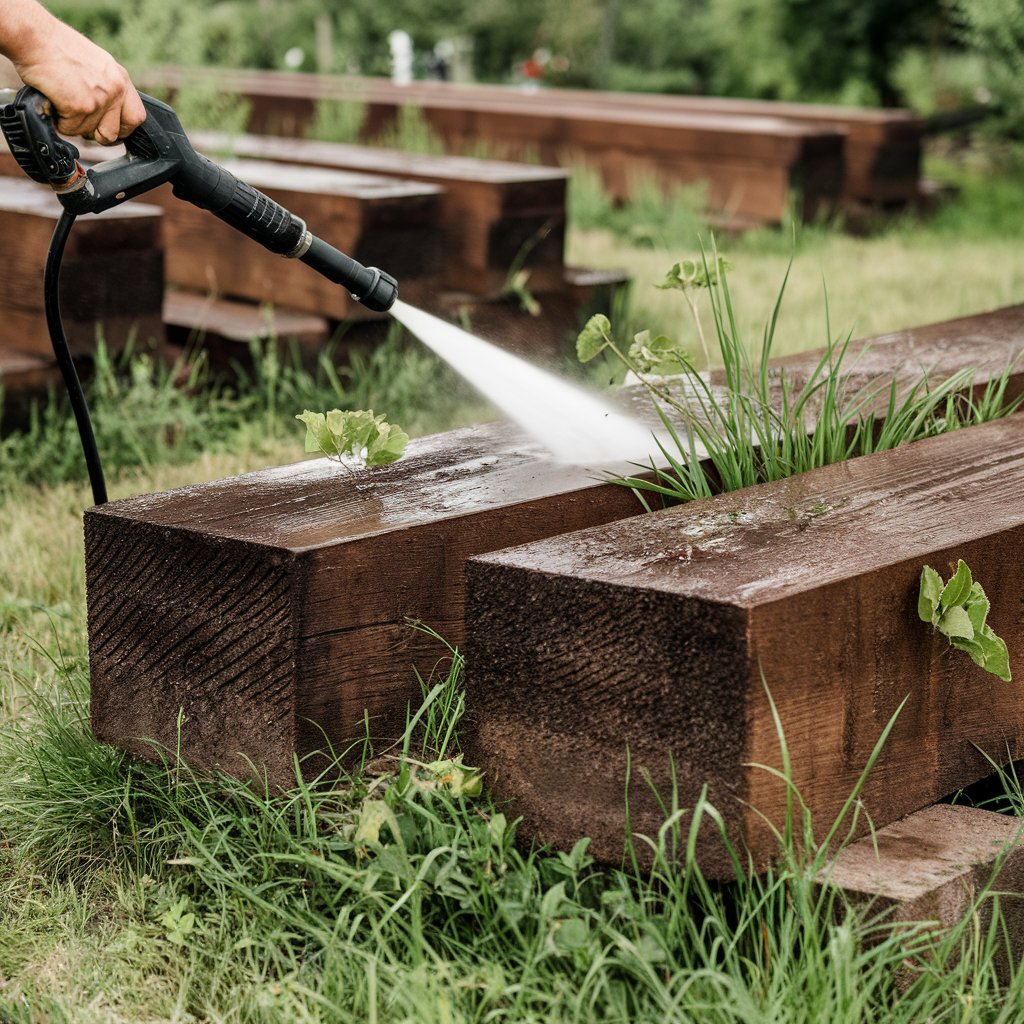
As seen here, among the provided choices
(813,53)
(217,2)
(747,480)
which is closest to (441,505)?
(747,480)

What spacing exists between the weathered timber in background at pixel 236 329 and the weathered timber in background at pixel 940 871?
297 centimetres

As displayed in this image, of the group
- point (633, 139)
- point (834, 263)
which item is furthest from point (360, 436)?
point (633, 139)

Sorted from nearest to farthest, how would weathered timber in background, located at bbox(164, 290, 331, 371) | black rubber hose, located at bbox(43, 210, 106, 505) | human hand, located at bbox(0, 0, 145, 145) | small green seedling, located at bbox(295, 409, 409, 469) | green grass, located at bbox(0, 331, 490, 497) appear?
human hand, located at bbox(0, 0, 145, 145) → small green seedling, located at bbox(295, 409, 409, 469) → black rubber hose, located at bbox(43, 210, 106, 505) → green grass, located at bbox(0, 331, 490, 497) → weathered timber in background, located at bbox(164, 290, 331, 371)

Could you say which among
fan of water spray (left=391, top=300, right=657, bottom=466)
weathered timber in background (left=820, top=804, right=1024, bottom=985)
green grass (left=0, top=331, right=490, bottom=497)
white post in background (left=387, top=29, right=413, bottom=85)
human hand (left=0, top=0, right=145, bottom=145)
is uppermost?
white post in background (left=387, top=29, right=413, bottom=85)

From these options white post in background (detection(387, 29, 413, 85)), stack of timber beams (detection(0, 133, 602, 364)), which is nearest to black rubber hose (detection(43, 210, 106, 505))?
stack of timber beams (detection(0, 133, 602, 364))

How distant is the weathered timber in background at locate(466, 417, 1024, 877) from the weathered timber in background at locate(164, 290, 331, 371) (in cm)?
267

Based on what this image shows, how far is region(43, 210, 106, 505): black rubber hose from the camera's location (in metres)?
2.52

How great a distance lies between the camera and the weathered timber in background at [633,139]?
787cm

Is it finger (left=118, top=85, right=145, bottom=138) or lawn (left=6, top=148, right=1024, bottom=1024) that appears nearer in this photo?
lawn (left=6, top=148, right=1024, bottom=1024)

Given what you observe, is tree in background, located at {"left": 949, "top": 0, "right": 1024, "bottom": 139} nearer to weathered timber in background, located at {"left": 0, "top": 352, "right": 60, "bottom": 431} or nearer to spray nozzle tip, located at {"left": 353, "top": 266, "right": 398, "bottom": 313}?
weathered timber in background, located at {"left": 0, "top": 352, "right": 60, "bottom": 431}

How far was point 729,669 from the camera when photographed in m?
1.77

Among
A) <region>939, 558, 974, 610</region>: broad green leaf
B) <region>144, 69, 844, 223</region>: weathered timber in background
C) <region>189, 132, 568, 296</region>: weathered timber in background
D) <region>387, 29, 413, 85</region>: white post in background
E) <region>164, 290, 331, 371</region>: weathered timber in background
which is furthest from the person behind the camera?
<region>387, 29, 413, 85</region>: white post in background

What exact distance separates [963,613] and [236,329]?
3.17m

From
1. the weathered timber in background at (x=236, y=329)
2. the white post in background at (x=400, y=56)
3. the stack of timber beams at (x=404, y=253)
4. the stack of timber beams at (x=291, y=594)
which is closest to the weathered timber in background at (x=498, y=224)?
the stack of timber beams at (x=404, y=253)
